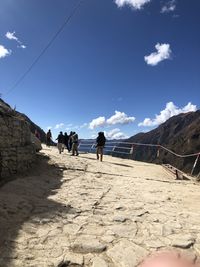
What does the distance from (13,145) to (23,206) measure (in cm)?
446

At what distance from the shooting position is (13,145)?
12.2m

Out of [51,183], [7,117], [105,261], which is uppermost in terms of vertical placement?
[7,117]

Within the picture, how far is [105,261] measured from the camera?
18.4 feet

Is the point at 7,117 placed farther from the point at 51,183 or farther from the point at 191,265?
the point at 191,265

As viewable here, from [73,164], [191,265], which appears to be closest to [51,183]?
[73,164]

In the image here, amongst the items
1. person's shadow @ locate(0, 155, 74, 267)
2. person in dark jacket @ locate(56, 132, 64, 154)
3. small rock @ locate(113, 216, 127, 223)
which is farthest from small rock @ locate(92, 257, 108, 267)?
person in dark jacket @ locate(56, 132, 64, 154)

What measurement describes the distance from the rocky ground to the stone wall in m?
0.58

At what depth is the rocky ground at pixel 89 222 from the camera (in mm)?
5742

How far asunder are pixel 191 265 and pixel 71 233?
237 cm

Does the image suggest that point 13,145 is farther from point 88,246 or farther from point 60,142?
point 60,142

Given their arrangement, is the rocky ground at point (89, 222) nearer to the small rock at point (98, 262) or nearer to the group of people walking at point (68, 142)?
the small rock at point (98, 262)

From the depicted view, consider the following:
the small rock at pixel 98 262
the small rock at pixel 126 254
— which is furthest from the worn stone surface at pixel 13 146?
the small rock at pixel 98 262

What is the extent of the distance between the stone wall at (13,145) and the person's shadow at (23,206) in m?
0.53

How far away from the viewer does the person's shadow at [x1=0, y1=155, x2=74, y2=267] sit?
602 centimetres
